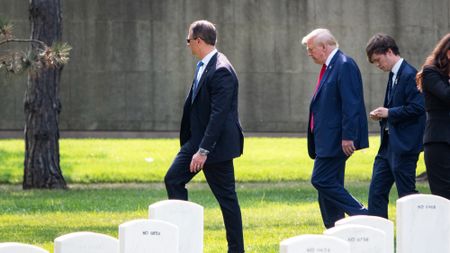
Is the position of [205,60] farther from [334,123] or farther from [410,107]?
[410,107]

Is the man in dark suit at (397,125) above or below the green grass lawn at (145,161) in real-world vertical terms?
above

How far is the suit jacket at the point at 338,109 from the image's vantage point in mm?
10219

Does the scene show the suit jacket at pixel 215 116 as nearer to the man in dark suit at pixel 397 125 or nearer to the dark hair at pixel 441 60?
the man in dark suit at pixel 397 125

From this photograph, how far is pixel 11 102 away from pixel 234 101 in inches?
811

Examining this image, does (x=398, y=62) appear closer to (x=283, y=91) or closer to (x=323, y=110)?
(x=323, y=110)

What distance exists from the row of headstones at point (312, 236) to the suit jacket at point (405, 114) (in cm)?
267

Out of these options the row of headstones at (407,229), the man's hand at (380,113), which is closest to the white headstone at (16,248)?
the row of headstones at (407,229)

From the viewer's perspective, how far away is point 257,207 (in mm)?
14531

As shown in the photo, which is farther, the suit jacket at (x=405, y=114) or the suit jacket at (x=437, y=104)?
the suit jacket at (x=405, y=114)

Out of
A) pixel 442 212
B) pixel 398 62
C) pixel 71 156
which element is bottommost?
pixel 71 156

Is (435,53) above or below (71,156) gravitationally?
above

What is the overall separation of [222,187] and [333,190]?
93cm

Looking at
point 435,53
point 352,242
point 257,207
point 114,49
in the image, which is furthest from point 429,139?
point 114,49

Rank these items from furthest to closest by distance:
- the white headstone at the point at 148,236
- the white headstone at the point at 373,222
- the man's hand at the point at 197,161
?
1. the man's hand at the point at 197,161
2. the white headstone at the point at 373,222
3. the white headstone at the point at 148,236
